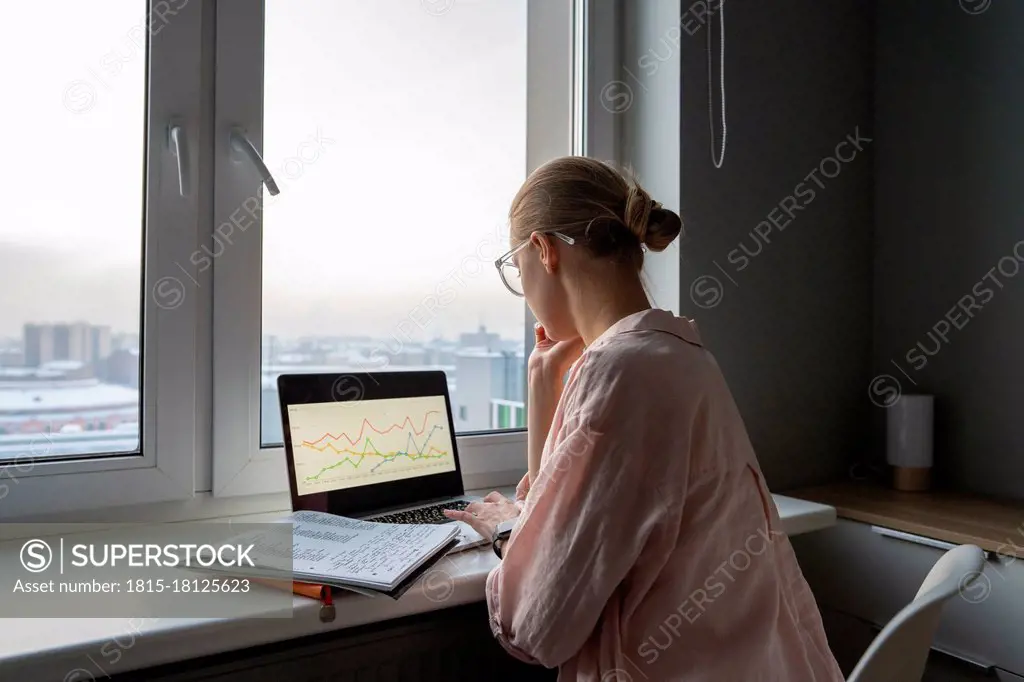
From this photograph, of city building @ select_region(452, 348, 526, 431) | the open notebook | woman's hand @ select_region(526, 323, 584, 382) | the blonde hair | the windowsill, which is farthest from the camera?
city building @ select_region(452, 348, 526, 431)

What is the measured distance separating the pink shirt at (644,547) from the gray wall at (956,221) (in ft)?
3.58

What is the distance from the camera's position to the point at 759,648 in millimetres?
814

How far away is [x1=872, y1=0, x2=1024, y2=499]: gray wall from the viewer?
1.61 metres

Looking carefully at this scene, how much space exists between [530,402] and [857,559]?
78 cm

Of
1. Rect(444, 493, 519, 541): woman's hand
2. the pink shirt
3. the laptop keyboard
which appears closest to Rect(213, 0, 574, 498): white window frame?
the laptop keyboard

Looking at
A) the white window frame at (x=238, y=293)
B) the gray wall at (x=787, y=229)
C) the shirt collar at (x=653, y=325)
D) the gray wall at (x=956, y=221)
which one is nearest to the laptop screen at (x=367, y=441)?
the white window frame at (x=238, y=293)

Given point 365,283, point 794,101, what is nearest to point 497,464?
point 365,283

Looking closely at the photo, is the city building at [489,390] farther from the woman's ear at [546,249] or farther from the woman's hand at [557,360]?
the woman's ear at [546,249]

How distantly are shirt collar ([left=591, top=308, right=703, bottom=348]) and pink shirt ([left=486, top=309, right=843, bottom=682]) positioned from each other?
0.10ft

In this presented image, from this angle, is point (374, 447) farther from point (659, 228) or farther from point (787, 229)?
point (787, 229)

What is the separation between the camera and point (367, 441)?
49.3 inches

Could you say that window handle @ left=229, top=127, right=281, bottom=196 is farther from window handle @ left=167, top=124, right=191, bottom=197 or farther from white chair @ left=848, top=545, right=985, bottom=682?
white chair @ left=848, top=545, right=985, bottom=682

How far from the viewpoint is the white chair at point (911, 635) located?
2.62 feet

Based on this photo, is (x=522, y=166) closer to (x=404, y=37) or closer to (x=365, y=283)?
(x=404, y=37)
